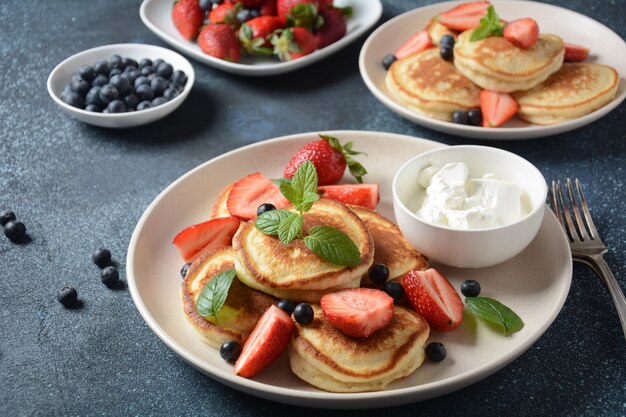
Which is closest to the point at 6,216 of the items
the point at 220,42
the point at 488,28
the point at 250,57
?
the point at 220,42

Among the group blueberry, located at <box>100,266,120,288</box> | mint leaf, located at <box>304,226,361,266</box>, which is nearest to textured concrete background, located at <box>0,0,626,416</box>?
blueberry, located at <box>100,266,120,288</box>

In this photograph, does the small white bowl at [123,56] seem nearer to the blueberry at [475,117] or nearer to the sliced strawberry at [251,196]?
the sliced strawberry at [251,196]

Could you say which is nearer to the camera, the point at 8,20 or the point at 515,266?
the point at 515,266

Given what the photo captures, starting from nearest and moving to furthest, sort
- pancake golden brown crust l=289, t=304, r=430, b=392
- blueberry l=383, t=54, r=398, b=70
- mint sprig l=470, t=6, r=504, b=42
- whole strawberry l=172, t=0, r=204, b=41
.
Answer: pancake golden brown crust l=289, t=304, r=430, b=392, mint sprig l=470, t=6, r=504, b=42, blueberry l=383, t=54, r=398, b=70, whole strawberry l=172, t=0, r=204, b=41

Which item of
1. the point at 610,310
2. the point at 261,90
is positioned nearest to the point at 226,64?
the point at 261,90

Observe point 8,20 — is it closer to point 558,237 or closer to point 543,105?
point 543,105

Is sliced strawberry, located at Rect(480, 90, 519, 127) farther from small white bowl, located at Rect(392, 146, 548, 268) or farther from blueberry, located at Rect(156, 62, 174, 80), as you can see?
blueberry, located at Rect(156, 62, 174, 80)

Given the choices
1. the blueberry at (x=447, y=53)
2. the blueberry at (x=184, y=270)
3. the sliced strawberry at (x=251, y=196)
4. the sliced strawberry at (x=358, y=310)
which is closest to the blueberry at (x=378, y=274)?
the sliced strawberry at (x=358, y=310)
